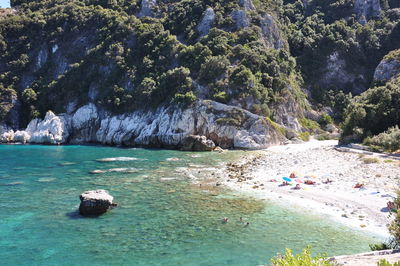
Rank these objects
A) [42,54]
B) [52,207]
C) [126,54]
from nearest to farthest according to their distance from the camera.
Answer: [52,207], [126,54], [42,54]

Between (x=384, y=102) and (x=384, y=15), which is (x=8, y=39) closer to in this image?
(x=384, y=102)

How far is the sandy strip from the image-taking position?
20.5 meters

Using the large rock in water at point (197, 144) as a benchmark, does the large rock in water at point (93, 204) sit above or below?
below

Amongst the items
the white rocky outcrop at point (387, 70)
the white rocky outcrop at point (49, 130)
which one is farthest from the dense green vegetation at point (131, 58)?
the white rocky outcrop at point (387, 70)

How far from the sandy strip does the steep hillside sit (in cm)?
2115

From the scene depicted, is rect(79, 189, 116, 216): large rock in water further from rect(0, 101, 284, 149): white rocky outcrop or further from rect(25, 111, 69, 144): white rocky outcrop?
rect(25, 111, 69, 144): white rocky outcrop

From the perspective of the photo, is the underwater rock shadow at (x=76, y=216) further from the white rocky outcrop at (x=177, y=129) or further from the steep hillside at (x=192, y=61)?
the steep hillside at (x=192, y=61)

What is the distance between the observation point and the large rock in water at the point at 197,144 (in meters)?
57.5

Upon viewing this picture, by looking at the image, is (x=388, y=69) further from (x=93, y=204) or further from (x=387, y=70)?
(x=93, y=204)

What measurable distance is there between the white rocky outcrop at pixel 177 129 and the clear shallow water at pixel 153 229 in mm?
30930

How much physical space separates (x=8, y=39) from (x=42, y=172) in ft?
258

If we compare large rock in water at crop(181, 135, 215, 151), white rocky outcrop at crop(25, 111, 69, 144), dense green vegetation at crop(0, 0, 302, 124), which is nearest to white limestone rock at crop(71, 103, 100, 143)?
white rocky outcrop at crop(25, 111, 69, 144)

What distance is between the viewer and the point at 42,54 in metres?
95.6

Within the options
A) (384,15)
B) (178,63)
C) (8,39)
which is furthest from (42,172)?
(384,15)
